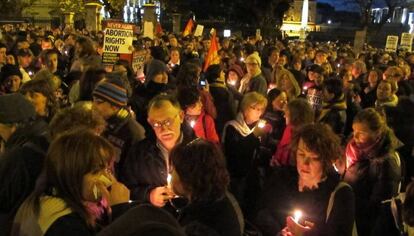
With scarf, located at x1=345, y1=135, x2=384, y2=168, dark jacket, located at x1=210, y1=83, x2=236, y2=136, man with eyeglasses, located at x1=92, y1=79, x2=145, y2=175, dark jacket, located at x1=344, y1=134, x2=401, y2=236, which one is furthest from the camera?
dark jacket, located at x1=210, y1=83, x2=236, y2=136

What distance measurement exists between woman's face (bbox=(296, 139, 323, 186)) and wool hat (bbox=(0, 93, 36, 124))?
1912 millimetres

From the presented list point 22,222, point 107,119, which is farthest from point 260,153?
point 22,222

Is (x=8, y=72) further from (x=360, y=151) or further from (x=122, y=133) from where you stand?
(x=360, y=151)

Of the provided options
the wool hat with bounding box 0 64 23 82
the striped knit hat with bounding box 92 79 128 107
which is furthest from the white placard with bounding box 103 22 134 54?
the striped knit hat with bounding box 92 79 128 107

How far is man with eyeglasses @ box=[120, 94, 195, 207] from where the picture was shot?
3.88 meters

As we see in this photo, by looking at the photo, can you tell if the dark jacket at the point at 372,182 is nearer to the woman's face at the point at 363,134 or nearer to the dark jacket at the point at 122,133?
the woman's face at the point at 363,134

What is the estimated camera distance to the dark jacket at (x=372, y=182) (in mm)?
4238

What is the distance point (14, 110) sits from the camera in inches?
142

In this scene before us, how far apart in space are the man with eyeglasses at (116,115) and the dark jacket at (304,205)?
1.40m

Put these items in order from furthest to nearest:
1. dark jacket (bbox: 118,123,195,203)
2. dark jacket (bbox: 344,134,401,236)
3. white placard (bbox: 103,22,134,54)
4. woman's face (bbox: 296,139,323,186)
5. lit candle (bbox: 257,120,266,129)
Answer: white placard (bbox: 103,22,134,54) → lit candle (bbox: 257,120,266,129) → dark jacket (bbox: 344,134,401,236) → dark jacket (bbox: 118,123,195,203) → woman's face (bbox: 296,139,323,186)

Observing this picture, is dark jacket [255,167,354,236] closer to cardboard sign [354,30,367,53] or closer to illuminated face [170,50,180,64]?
illuminated face [170,50,180,64]

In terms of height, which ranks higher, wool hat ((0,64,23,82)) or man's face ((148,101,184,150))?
man's face ((148,101,184,150))

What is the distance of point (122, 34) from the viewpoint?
913 centimetres

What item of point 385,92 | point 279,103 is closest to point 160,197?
point 279,103
